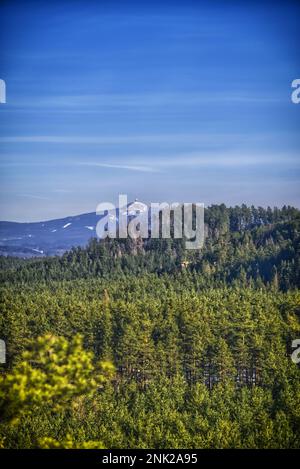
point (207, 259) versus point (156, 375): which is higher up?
point (207, 259)

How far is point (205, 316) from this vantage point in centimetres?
4741

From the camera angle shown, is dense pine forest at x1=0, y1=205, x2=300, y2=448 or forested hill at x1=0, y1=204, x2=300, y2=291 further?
forested hill at x1=0, y1=204, x2=300, y2=291

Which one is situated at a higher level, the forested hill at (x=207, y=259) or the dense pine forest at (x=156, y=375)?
the forested hill at (x=207, y=259)

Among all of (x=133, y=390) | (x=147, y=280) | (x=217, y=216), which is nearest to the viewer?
(x=133, y=390)

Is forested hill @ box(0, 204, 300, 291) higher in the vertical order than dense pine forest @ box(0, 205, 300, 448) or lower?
higher

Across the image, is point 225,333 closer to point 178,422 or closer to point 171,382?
point 171,382

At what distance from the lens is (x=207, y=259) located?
10394 cm

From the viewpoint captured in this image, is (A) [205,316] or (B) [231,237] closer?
(A) [205,316]

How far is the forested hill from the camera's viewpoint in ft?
299

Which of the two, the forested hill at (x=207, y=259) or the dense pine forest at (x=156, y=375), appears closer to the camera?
the dense pine forest at (x=156, y=375)

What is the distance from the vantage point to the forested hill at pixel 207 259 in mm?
91125

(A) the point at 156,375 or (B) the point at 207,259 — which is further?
(B) the point at 207,259

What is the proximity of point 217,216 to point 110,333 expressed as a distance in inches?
3567

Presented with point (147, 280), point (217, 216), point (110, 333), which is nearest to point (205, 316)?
point (110, 333)
